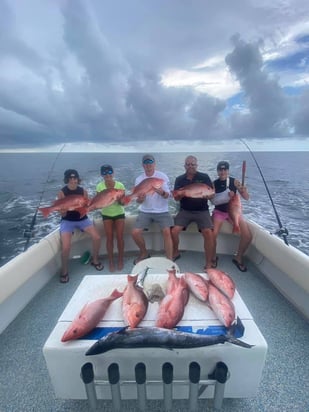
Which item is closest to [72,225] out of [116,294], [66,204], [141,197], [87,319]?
[66,204]

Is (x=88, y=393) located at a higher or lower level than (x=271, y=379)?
higher

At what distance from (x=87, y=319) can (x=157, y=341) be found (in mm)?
428

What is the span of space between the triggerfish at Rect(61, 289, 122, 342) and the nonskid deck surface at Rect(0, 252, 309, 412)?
1.97 feet

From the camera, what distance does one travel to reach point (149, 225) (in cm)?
356

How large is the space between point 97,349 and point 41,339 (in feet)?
4.01

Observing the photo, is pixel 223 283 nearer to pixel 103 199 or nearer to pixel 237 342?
pixel 237 342

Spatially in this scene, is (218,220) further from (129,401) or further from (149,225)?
(129,401)

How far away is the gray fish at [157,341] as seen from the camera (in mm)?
1200

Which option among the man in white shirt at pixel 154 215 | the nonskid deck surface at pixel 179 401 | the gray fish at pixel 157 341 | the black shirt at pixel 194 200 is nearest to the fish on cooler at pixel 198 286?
the gray fish at pixel 157 341

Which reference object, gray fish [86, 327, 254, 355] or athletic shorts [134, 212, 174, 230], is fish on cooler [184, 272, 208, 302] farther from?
athletic shorts [134, 212, 174, 230]

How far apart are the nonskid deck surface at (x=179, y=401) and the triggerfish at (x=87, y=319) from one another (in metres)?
0.60

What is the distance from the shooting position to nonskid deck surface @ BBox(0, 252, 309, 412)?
1.51 metres

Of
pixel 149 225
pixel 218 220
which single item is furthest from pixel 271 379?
pixel 149 225

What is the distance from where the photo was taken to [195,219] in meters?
3.37
